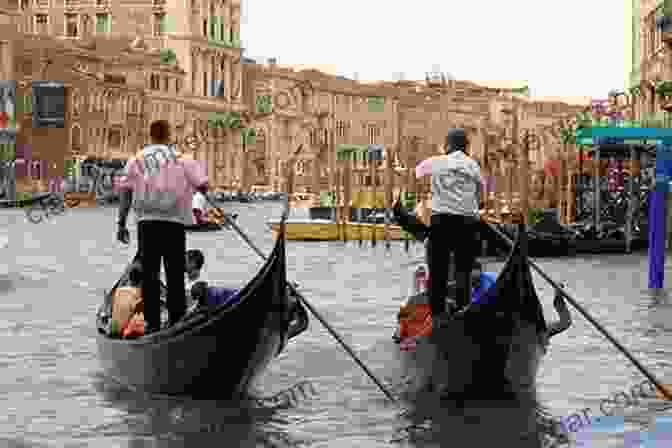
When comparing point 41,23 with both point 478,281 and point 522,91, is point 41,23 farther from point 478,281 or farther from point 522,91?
point 478,281

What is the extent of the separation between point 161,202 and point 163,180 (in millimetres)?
123

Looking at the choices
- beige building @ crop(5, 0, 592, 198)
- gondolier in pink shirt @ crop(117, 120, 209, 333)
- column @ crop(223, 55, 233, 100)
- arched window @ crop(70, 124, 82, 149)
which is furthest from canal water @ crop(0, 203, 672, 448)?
column @ crop(223, 55, 233, 100)

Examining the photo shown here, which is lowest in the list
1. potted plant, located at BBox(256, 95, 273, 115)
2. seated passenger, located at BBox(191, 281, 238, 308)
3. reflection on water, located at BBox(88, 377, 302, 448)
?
reflection on water, located at BBox(88, 377, 302, 448)

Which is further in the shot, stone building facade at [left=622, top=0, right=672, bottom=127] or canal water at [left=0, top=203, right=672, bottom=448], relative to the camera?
stone building facade at [left=622, top=0, right=672, bottom=127]

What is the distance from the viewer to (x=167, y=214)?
9.44 meters

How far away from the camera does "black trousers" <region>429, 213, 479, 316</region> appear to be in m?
9.60

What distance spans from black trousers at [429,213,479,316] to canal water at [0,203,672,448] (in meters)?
0.55

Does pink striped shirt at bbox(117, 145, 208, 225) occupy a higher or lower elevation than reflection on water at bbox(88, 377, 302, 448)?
higher

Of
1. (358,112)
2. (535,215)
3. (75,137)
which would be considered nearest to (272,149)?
(358,112)

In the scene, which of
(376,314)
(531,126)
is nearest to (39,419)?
(376,314)

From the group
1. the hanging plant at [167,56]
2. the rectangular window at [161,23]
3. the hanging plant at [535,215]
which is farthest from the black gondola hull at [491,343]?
the rectangular window at [161,23]

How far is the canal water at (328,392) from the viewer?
8875 millimetres

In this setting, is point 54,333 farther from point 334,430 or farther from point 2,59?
point 2,59

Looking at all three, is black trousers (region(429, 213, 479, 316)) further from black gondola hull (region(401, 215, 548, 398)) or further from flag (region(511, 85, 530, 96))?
flag (region(511, 85, 530, 96))
